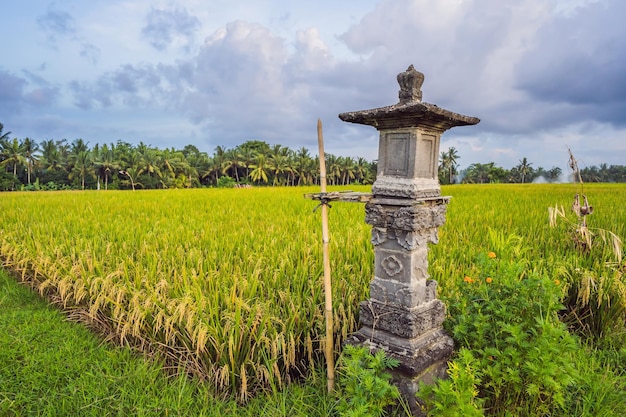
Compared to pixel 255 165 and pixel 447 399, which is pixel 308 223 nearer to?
pixel 447 399

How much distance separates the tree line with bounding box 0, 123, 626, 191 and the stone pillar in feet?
115

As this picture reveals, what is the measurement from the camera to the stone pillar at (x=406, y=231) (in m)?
2.28

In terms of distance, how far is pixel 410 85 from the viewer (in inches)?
90.7

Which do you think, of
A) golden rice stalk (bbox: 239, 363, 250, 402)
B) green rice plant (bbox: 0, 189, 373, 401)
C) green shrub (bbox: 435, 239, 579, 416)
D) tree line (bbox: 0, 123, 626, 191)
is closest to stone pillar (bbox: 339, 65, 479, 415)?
green shrub (bbox: 435, 239, 579, 416)

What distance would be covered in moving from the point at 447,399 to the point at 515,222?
562cm

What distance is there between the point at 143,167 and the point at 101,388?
38.4 meters

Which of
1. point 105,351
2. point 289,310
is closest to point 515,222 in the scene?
point 289,310

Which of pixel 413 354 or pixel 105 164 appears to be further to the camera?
pixel 105 164

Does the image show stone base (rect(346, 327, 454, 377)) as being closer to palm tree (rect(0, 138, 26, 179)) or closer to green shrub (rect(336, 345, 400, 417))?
green shrub (rect(336, 345, 400, 417))

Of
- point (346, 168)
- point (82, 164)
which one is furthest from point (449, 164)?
point (82, 164)

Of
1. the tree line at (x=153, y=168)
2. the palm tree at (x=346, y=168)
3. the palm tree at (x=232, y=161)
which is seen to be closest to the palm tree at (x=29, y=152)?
the tree line at (x=153, y=168)

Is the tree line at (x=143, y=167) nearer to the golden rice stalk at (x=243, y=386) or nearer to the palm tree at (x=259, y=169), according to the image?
the palm tree at (x=259, y=169)

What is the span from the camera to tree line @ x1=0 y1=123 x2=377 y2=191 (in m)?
36.9

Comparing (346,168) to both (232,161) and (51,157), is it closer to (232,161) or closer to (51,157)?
(232,161)
